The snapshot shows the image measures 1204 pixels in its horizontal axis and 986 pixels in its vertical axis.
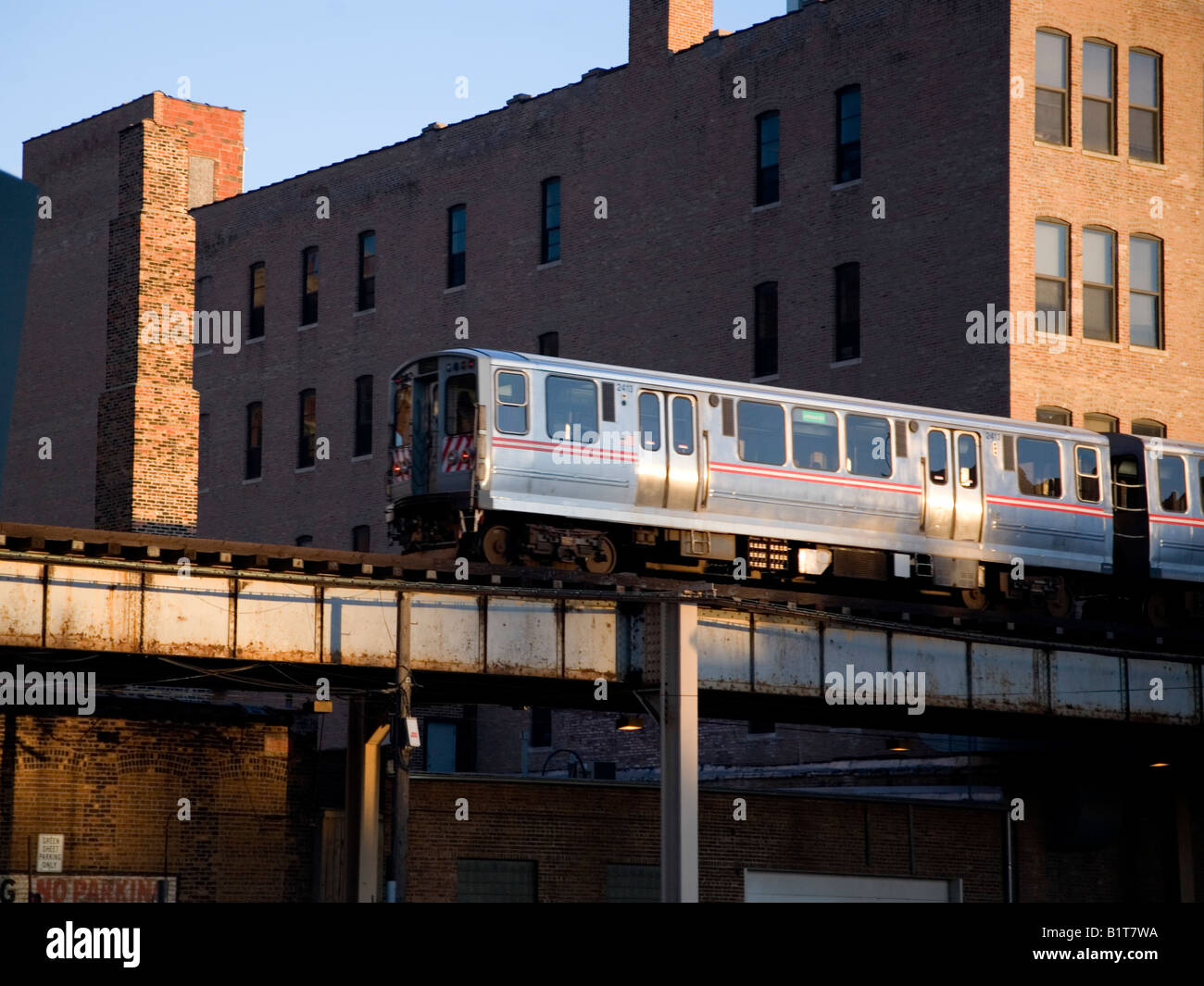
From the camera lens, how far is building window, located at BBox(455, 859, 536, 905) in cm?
3369

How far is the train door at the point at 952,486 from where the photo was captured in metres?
31.9

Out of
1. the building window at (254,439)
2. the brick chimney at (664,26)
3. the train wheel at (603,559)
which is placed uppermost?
the brick chimney at (664,26)

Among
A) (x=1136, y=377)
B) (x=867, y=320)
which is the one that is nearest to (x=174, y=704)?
(x=867, y=320)

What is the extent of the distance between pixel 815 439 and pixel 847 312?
15.3 m

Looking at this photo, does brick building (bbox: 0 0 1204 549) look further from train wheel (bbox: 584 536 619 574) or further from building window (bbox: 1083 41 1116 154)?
train wheel (bbox: 584 536 619 574)

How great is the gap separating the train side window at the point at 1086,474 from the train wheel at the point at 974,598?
2.42 m

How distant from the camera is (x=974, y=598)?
3344 centimetres

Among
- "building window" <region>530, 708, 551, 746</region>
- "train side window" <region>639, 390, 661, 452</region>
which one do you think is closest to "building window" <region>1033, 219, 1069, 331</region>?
"train side window" <region>639, 390, 661, 452</region>

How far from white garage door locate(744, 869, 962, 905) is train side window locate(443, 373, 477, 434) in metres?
12.4

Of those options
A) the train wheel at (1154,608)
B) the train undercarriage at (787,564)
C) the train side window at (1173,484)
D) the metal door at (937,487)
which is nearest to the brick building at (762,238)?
the train undercarriage at (787,564)

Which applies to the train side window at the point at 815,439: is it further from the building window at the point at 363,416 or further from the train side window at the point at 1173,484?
the building window at the point at 363,416

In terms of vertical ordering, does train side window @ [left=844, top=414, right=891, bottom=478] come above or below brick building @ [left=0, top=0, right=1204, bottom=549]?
below

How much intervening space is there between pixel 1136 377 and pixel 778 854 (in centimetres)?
1465

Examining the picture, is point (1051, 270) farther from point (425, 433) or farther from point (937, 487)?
point (425, 433)
